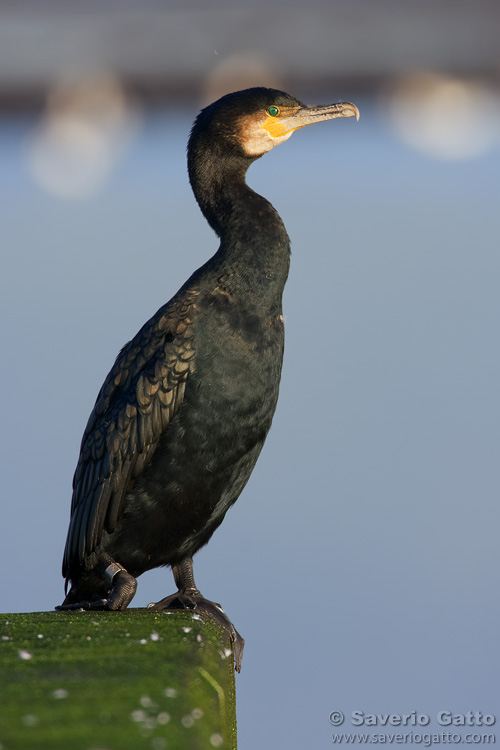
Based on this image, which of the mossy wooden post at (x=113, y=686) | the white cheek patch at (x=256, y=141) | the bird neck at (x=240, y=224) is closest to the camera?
the mossy wooden post at (x=113, y=686)

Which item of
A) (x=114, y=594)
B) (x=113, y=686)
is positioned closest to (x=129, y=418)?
(x=114, y=594)

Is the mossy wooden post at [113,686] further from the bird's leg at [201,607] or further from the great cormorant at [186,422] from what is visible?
the great cormorant at [186,422]

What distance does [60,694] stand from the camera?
1351 millimetres

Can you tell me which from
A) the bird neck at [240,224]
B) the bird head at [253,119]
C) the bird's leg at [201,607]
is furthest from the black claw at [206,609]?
the bird head at [253,119]

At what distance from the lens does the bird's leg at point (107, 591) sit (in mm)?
2318

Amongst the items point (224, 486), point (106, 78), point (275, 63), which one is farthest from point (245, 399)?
point (106, 78)

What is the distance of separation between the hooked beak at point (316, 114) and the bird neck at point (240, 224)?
0.19m

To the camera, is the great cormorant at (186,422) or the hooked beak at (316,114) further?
the hooked beak at (316,114)

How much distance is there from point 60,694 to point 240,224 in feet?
4.59

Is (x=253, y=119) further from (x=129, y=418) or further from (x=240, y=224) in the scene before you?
(x=129, y=418)

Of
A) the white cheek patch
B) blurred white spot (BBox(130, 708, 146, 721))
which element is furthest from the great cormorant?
blurred white spot (BBox(130, 708, 146, 721))

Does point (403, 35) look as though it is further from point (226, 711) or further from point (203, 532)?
point (226, 711)

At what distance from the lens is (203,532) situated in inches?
96.6

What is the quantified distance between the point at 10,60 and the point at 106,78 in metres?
0.59
